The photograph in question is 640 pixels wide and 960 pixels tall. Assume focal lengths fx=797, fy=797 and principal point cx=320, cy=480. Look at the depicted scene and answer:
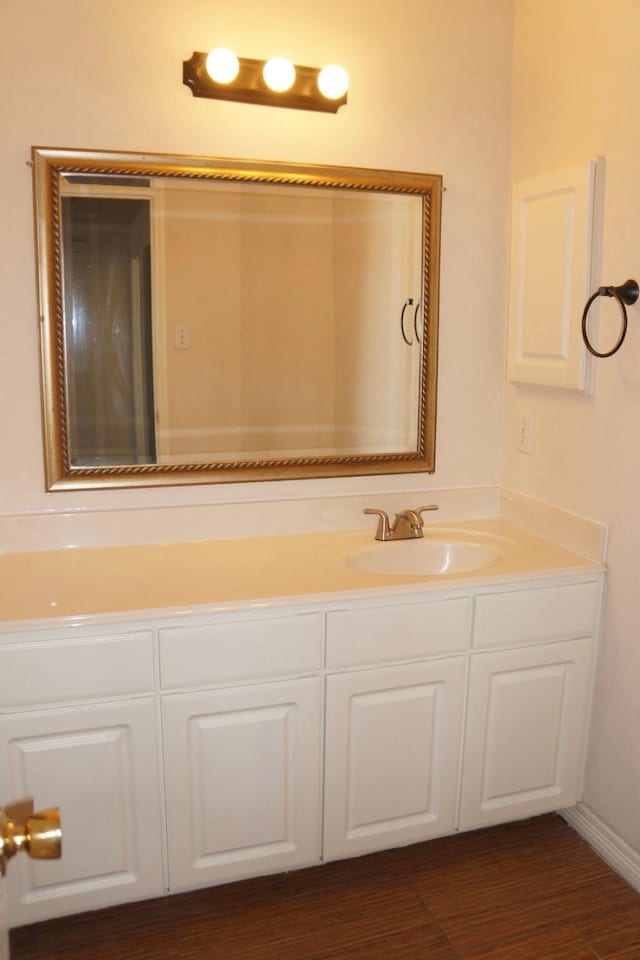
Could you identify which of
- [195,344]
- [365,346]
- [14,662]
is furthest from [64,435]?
[365,346]

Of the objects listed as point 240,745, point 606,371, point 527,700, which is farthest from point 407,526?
point 240,745

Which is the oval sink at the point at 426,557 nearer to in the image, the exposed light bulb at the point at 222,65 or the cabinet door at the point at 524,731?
the cabinet door at the point at 524,731

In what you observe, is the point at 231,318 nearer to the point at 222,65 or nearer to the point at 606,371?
the point at 222,65

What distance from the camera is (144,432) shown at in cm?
216

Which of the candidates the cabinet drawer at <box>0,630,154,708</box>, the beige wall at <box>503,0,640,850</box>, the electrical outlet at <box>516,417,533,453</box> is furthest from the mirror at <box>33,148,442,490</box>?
the cabinet drawer at <box>0,630,154,708</box>

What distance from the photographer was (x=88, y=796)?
1.76 metres

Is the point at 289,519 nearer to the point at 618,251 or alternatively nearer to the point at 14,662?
the point at 14,662

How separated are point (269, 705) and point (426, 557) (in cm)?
72

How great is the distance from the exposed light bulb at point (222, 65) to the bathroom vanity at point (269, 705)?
123cm

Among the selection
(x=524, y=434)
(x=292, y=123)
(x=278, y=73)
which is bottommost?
(x=524, y=434)

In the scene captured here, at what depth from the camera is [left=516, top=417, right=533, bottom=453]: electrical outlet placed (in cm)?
239

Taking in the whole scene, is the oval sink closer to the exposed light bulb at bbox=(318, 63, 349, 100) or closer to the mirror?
the mirror

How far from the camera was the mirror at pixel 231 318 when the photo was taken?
205 cm

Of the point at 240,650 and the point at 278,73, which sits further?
the point at 278,73
